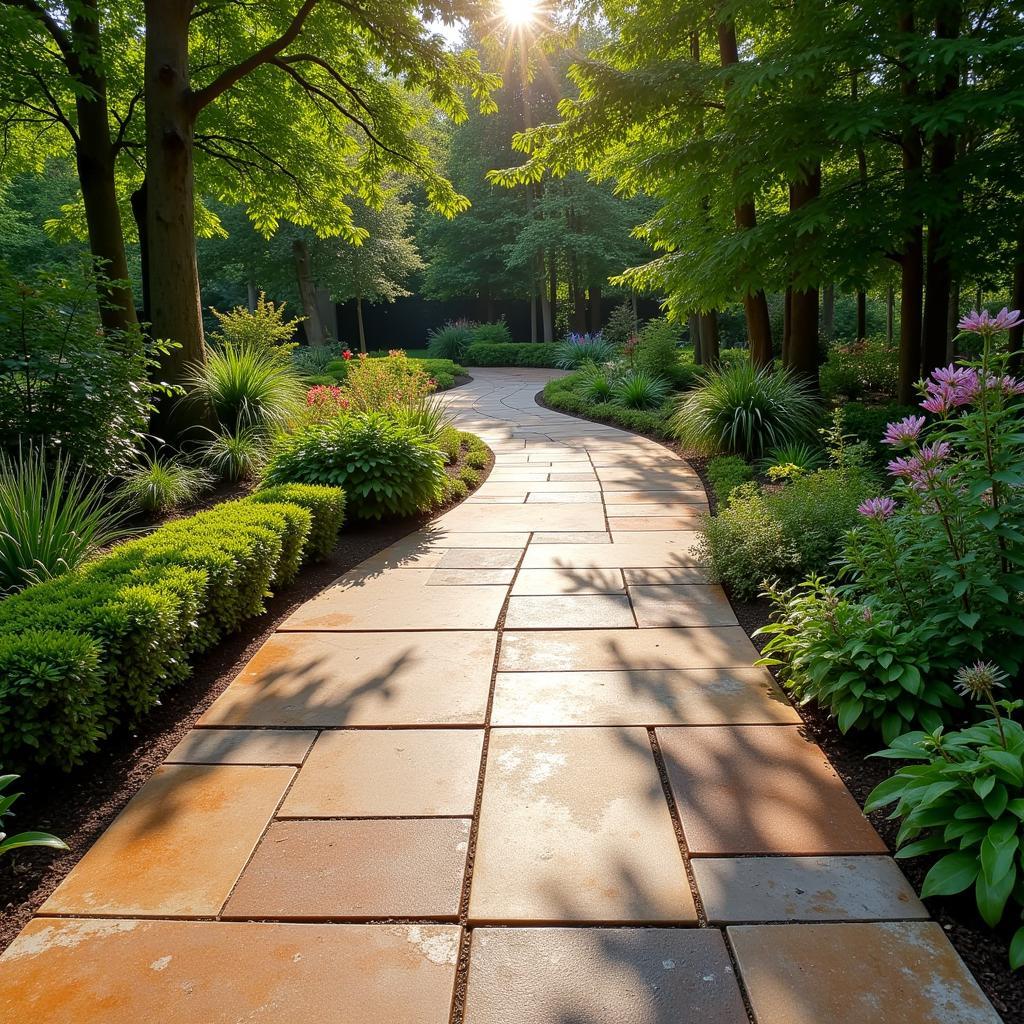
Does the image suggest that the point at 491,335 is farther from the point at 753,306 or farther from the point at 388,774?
the point at 388,774

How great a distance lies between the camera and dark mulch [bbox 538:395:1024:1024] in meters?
1.52

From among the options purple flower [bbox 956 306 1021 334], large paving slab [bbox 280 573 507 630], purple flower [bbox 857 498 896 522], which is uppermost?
purple flower [bbox 956 306 1021 334]

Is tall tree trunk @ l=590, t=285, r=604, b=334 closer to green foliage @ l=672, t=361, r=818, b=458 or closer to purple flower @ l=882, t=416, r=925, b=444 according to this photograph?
green foliage @ l=672, t=361, r=818, b=458

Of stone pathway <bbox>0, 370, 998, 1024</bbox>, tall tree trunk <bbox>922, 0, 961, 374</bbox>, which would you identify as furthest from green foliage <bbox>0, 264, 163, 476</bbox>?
tall tree trunk <bbox>922, 0, 961, 374</bbox>

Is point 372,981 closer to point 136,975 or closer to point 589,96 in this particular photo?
point 136,975

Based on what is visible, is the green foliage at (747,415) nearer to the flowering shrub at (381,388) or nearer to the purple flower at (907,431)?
the flowering shrub at (381,388)

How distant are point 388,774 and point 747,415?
566 centimetres

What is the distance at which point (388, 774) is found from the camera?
2354 mm

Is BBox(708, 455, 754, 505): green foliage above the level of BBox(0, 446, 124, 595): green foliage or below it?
below

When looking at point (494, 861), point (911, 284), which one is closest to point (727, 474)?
point (911, 284)

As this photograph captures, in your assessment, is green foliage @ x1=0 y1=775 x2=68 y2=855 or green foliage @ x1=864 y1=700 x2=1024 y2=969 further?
green foliage @ x1=0 y1=775 x2=68 y2=855

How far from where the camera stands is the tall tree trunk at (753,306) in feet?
27.3

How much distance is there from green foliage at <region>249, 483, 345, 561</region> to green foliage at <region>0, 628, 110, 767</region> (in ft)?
7.02

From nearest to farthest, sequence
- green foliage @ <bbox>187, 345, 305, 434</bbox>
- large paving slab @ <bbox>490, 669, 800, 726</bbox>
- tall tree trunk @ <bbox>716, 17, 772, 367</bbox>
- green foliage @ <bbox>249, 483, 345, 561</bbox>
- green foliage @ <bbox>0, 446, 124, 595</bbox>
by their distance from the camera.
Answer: large paving slab @ <bbox>490, 669, 800, 726</bbox> → green foliage @ <bbox>0, 446, 124, 595</bbox> → green foliage @ <bbox>249, 483, 345, 561</bbox> → green foliage @ <bbox>187, 345, 305, 434</bbox> → tall tree trunk @ <bbox>716, 17, 772, 367</bbox>
